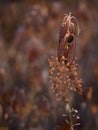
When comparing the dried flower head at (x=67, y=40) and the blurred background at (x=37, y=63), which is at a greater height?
the blurred background at (x=37, y=63)

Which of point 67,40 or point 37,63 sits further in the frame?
point 37,63

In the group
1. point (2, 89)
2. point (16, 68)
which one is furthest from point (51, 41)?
point (2, 89)

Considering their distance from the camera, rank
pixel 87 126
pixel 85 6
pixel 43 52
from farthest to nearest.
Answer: pixel 85 6 < pixel 43 52 < pixel 87 126

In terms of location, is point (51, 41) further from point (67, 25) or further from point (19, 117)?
point (67, 25)

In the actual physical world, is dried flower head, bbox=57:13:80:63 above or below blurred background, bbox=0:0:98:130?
below

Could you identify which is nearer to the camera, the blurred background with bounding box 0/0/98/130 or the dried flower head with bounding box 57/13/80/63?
the dried flower head with bounding box 57/13/80/63

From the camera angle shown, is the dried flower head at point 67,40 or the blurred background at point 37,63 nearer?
the dried flower head at point 67,40

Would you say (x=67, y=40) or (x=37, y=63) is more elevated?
(x=37, y=63)

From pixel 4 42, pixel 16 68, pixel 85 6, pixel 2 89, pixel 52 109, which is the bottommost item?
pixel 52 109
